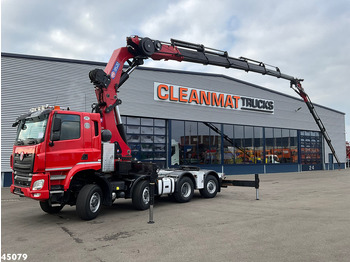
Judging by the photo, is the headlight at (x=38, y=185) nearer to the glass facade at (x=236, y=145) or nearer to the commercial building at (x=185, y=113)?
the commercial building at (x=185, y=113)

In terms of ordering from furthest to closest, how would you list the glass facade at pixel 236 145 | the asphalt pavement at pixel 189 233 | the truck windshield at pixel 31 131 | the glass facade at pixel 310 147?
the glass facade at pixel 310 147
the glass facade at pixel 236 145
the truck windshield at pixel 31 131
the asphalt pavement at pixel 189 233

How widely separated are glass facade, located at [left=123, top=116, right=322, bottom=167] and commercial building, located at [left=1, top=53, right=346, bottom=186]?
7 centimetres

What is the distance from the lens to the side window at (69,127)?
8.29 metres

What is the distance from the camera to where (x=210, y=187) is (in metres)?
13.0

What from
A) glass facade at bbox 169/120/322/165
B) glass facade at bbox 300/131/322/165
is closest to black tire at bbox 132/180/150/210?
glass facade at bbox 169/120/322/165

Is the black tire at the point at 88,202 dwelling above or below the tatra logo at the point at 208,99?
below

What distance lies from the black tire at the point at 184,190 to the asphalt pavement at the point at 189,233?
19.5 inches

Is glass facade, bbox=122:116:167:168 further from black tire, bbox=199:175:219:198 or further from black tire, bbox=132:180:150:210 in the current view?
black tire, bbox=132:180:150:210

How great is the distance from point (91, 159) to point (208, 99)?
713 inches

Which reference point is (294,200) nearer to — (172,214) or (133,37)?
(172,214)

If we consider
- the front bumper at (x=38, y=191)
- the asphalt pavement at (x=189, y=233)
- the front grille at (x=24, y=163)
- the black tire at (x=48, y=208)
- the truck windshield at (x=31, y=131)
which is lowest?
the asphalt pavement at (x=189, y=233)

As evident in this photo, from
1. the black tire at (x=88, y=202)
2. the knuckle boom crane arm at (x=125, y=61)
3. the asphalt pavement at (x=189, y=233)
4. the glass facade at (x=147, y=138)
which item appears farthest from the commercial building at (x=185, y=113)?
→ the black tire at (x=88, y=202)

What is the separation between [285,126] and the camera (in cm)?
3228

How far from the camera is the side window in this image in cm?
829
